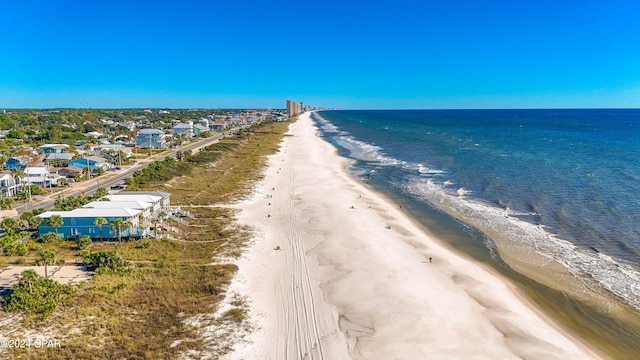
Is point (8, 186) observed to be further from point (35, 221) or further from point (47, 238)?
point (47, 238)

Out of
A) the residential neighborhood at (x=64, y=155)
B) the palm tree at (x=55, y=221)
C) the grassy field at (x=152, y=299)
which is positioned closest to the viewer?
the grassy field at (x=152, y=299)

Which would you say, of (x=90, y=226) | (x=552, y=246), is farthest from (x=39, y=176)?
(x=552, y=246)

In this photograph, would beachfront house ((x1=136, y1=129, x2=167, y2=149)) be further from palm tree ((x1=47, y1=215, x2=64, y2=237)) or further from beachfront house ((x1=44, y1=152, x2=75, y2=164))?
palm tree ((x1=47, y1=215, x2=64, y2=237))

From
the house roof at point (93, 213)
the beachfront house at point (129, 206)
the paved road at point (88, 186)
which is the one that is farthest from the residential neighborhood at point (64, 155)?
the house roof at point (93, 213)

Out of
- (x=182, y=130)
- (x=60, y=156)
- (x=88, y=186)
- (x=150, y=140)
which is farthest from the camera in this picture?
(x=182, y=130)

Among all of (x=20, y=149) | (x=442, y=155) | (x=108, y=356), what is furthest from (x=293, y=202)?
(x=20, y=149)

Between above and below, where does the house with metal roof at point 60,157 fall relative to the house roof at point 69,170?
above

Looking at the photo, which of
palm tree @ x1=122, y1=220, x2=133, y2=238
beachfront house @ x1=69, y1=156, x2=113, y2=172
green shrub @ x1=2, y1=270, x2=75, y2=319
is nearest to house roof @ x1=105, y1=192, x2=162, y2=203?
palm tree @ x1=122, y1=220, x2=133, y2=238

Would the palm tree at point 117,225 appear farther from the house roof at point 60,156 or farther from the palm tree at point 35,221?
the house roof at point 60,156
